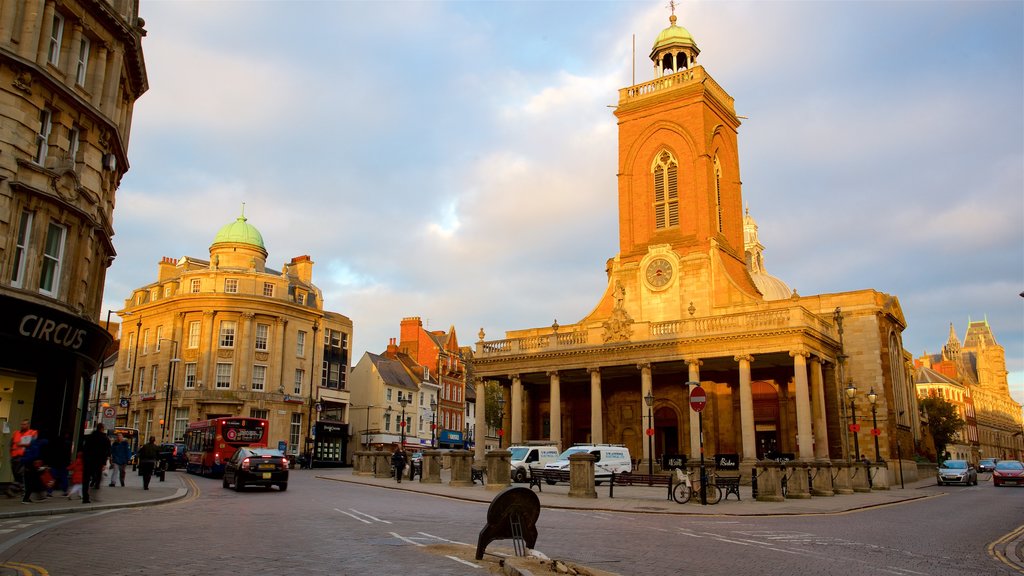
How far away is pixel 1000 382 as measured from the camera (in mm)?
156000

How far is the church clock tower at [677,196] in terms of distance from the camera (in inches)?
1837

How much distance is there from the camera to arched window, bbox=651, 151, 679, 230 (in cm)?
4953

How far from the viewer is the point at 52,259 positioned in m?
19.6

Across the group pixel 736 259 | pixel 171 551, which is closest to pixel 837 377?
pixel 736 259

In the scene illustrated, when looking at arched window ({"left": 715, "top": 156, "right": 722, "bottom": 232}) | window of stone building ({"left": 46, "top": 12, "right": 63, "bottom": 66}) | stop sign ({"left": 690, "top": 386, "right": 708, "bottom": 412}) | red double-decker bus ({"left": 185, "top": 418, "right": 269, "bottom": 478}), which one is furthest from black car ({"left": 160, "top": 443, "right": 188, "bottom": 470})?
arched window ({"left": 715, "top": 156, "right": 722, "bottom": 232})

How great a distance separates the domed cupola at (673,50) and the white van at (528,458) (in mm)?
28934

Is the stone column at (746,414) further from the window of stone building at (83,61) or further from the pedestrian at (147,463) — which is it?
the window of stone building at (83,61)

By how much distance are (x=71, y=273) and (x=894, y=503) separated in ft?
90.1

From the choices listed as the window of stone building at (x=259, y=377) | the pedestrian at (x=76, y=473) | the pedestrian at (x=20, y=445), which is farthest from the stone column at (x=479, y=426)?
the pedestrian at (x=20, y=445)

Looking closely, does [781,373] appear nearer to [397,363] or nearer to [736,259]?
[736,259]

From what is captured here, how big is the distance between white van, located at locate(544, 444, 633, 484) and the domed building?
3041 cm

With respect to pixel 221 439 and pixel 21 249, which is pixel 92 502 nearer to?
pixel 21 249

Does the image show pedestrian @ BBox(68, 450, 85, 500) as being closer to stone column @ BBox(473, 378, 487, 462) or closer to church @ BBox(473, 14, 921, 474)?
church @ BBox(473, 14, 921, 474)

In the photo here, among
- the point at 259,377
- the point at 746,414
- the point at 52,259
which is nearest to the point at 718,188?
the point at 746,414
